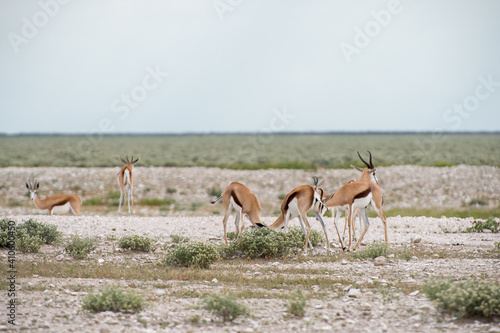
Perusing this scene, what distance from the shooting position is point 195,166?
34.6m

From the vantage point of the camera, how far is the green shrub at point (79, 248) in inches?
426

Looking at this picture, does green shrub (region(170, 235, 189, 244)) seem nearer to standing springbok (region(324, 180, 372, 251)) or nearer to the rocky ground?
the rocky ground

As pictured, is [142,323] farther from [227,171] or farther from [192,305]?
[227,171]

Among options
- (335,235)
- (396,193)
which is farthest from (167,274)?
(396,193)

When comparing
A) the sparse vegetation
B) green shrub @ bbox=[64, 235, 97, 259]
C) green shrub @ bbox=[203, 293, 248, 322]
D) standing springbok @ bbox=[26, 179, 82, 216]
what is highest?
the sparse vegetation

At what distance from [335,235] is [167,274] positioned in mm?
6339

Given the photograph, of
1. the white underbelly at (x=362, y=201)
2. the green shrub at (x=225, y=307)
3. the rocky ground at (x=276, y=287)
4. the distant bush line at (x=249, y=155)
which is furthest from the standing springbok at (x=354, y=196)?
the distant bush line at (x=249, y=155)

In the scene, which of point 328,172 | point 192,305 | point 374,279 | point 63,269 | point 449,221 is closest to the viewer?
point 192,305

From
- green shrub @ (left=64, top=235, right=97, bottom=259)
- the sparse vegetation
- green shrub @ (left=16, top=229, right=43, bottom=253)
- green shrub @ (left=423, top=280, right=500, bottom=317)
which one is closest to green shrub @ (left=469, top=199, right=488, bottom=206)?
the sparse vegetation

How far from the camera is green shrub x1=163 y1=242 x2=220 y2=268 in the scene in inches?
393

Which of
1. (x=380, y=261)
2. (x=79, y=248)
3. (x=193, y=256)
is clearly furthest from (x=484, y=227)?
(x=79, y=248)

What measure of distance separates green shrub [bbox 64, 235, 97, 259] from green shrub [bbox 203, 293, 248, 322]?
5.15 metres

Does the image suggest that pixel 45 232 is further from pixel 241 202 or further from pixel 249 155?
pixel 249 155

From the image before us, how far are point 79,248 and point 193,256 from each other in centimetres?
301
